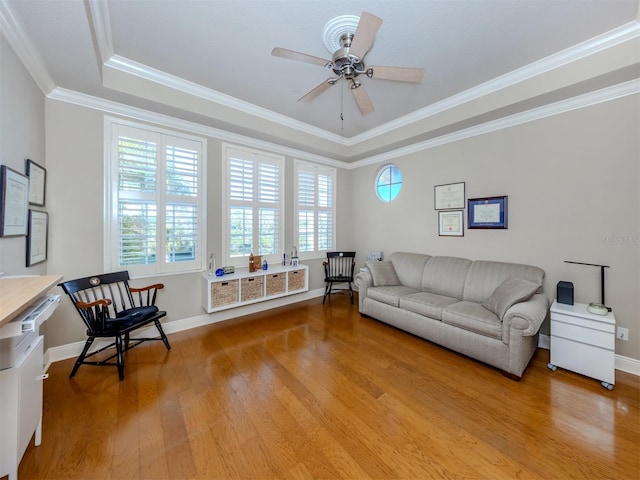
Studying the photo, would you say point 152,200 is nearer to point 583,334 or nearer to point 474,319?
point 474,319

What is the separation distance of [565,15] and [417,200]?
93.5 inches

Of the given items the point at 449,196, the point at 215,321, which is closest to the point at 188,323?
the point at 215,321

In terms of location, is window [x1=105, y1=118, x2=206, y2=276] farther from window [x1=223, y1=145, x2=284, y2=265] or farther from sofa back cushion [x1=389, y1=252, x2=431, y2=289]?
sofa back cushion [x1=389, y1=252, x2=431, y2=289]

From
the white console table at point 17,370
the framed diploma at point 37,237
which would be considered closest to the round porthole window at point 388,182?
the white console table at point 17,370

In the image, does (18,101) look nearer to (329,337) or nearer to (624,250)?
(329,337)

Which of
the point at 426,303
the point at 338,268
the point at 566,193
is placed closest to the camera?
the point at 566,193

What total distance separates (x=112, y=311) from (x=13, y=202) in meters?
1.41

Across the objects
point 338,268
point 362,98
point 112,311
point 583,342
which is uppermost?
point 362,98

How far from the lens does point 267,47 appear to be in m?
2.23

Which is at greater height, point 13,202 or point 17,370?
point 13,202

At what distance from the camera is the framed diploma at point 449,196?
11.3ft

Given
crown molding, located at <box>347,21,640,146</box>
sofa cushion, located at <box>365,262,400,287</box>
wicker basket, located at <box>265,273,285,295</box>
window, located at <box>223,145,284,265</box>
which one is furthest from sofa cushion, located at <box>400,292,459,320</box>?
crown molding, located at <box>347,21,640,146</box>

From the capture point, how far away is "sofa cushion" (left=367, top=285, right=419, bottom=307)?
126 inches

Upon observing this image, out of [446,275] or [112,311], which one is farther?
[446,275]
